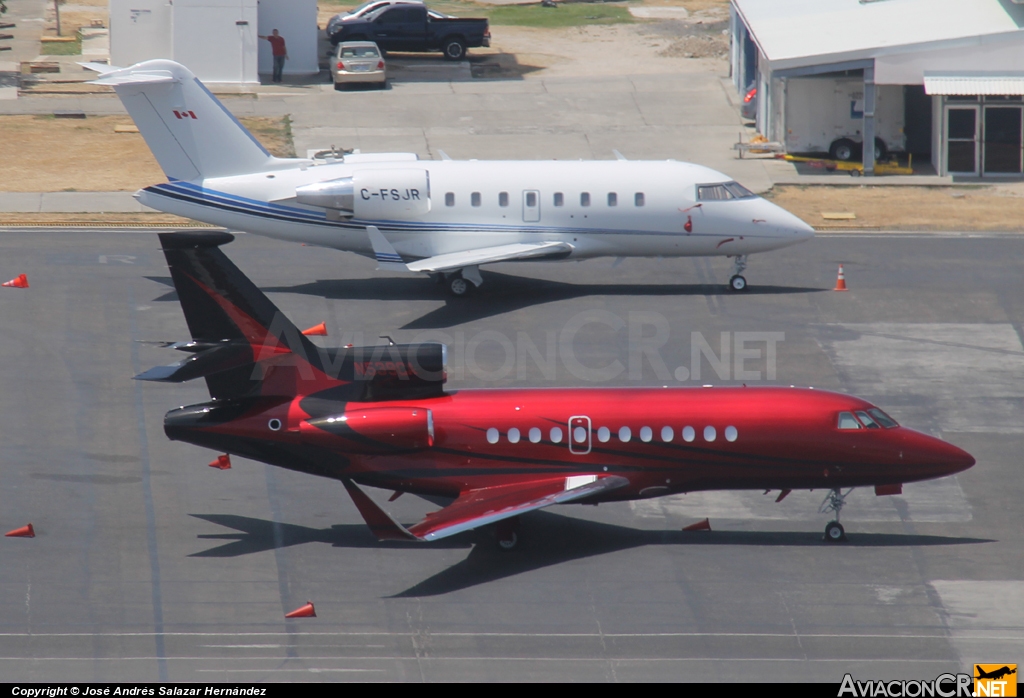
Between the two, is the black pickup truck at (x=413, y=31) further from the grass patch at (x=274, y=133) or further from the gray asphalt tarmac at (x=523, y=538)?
the gray asphalt tarmac at (x=523, y=538)

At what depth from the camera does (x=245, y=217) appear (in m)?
38.9

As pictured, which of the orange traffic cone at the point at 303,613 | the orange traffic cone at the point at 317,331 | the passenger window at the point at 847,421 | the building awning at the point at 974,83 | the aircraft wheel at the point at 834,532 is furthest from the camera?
the building awning at the point at 974,83

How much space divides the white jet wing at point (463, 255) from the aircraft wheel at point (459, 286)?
0.73 meters

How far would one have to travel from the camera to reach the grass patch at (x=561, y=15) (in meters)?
81.2

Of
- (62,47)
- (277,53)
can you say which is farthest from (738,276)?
(62,47)

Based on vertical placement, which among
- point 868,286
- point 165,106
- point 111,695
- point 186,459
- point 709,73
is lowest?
point 111,695

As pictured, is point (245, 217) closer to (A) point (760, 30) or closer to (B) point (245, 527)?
(B) point (245, 527)

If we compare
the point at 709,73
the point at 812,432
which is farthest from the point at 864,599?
the point at 709,73

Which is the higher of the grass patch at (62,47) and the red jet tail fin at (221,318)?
the grass patch at (62,47)

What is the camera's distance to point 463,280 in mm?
38969

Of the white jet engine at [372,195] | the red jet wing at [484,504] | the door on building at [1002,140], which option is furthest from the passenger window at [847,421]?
the door on building at [1002,140]

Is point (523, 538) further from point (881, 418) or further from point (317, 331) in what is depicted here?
point (317, 331)

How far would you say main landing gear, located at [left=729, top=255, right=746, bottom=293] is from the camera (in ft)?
130

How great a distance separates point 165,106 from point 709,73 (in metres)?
36.5
